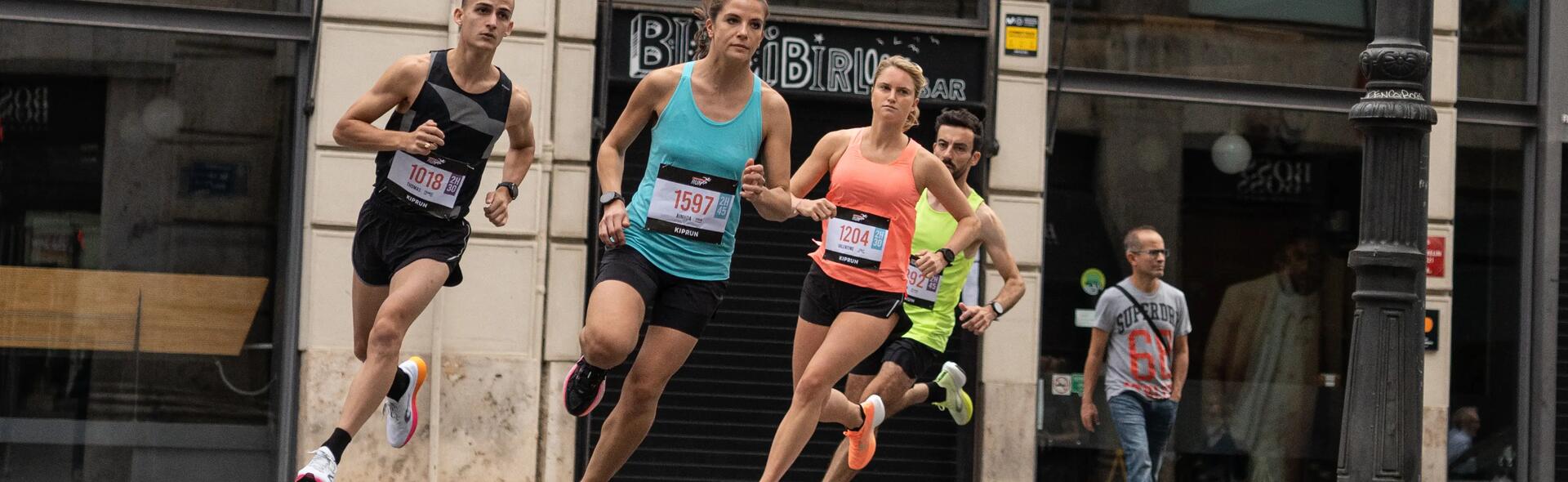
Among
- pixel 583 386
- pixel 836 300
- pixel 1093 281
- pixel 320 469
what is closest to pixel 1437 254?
pixel 1093 281

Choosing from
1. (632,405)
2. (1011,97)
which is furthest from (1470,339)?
(632,405)

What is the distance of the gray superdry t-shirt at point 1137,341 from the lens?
11.8 metres

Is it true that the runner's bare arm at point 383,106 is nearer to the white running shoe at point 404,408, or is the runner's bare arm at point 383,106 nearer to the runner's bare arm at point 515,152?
the runner's bare arm at point 515,152

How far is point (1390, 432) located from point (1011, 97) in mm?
5226

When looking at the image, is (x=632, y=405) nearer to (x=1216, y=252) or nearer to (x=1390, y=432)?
(x=1390, y=432)

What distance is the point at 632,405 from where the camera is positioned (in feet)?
26.0

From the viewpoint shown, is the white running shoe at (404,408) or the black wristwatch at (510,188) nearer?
the black wristwatch at (510,188)

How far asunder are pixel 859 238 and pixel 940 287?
1.68 metres

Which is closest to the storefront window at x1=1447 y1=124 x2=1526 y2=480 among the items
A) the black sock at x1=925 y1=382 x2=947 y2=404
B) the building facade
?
the building facade

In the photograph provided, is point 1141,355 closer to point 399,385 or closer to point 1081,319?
point 1081,319

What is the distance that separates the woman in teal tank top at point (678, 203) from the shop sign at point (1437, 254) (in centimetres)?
686

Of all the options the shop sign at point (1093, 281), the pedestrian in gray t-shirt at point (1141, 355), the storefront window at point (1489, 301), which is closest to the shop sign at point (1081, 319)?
the shop sign at point (1093, 281)

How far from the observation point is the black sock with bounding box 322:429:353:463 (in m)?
7.65

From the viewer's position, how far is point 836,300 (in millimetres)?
8969
